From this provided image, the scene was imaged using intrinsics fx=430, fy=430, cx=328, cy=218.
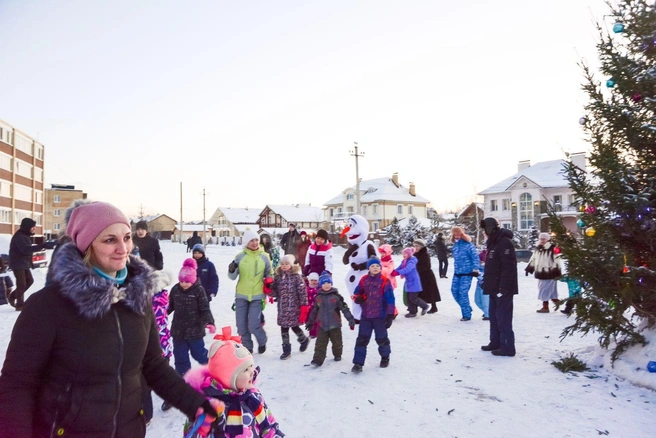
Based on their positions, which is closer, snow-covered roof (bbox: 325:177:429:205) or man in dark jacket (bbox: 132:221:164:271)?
man in dark jacket (bbox: 132:221:164:271)

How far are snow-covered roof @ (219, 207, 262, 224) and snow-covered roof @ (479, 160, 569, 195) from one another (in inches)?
2053

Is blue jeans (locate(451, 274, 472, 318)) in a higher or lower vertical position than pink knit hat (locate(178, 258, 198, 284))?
lower

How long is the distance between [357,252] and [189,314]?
398 centimetres

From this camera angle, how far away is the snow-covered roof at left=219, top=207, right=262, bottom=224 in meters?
84.1

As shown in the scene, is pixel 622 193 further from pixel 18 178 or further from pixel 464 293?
pixel 18 178

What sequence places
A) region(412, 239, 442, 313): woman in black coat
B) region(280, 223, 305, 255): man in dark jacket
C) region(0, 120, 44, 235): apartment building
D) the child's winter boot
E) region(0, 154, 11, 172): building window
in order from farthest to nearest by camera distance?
1. region(0, 120, 44, 235): apartment building
2. region(0, 154, 11, 172): building window
3. region(280, 223, 305, 255): man in dark jacket
4. region(412, 239, 442, 313): woman in black coat
5. the child's winter boot

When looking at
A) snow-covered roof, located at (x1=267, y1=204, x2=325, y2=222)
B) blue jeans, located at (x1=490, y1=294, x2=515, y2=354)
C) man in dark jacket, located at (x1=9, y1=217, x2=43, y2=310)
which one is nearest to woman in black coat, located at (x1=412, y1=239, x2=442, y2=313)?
blue jeans, located at (x1=490, y1=294, x2=515, y2=354)

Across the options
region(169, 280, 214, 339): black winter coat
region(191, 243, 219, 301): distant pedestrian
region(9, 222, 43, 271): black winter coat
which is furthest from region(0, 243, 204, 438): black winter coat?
region(9, 222, 43, 271): black winter coat

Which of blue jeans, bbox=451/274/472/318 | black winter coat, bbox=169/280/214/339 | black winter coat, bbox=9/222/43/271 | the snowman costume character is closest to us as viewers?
black winter coat, bbox=169/280/214/339

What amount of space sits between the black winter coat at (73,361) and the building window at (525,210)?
42204 millimetres

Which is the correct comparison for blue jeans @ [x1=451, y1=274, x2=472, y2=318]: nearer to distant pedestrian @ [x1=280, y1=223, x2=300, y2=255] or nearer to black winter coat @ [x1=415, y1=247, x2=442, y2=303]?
black winter coat @ [x1=415, y1=247, x2=442, y2=303]

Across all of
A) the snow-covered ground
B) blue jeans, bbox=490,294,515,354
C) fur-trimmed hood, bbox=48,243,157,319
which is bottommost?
the snow-covered ground

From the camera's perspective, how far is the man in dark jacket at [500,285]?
257 inches

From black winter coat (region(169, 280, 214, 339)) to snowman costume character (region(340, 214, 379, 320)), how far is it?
11.2 feet
